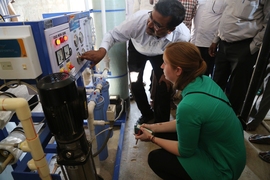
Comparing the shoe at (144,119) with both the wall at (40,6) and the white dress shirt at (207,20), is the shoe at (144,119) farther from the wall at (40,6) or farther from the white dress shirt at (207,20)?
the wall at (40,6)

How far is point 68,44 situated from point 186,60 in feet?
2.06

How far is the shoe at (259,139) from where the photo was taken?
1733 mm

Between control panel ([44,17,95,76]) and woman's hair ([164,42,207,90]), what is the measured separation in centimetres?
53

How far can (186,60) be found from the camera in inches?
35.4

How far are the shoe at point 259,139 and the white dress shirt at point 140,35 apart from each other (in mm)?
1143

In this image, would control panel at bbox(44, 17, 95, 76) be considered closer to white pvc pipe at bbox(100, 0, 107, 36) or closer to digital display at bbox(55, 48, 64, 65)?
digital display at bbox(55, 48, 64, 65)

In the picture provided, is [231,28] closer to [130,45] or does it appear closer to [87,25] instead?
[130,45]

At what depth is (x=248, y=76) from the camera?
5.56 ft

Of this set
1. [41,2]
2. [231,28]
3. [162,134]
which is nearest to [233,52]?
[231,28]

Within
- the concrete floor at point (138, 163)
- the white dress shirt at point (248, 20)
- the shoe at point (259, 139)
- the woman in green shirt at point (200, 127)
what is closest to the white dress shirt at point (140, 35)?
the white dress shirt at point (248, 20)

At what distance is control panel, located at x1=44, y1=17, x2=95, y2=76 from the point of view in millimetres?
844

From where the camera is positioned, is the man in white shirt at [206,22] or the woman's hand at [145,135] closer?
the woman's hand at [145,135]

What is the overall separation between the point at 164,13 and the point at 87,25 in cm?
55

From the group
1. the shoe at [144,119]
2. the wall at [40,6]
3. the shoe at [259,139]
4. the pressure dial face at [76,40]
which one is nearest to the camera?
the pressure dial face at [76,40]
